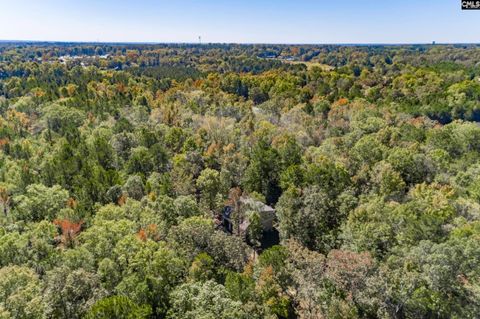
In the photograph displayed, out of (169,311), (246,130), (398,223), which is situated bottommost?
(169,311)

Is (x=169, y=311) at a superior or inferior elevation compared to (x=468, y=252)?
inferior

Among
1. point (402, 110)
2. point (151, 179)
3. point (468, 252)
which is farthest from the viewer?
point (402, 110)

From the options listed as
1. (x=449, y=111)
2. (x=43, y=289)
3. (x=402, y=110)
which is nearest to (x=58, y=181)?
(x=43, y=289)

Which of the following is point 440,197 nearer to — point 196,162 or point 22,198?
point 196,162

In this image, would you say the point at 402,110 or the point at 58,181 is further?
the point at 402,110

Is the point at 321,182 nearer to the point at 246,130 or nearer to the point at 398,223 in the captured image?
the point at 398,223

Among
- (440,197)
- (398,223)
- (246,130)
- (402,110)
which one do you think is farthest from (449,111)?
(398,223)

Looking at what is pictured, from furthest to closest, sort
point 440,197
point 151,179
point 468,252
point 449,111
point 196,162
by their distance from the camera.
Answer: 1. point 449,111
2. point 196,162
3. point 151,179
4. point 440,197
5. point 468,252
